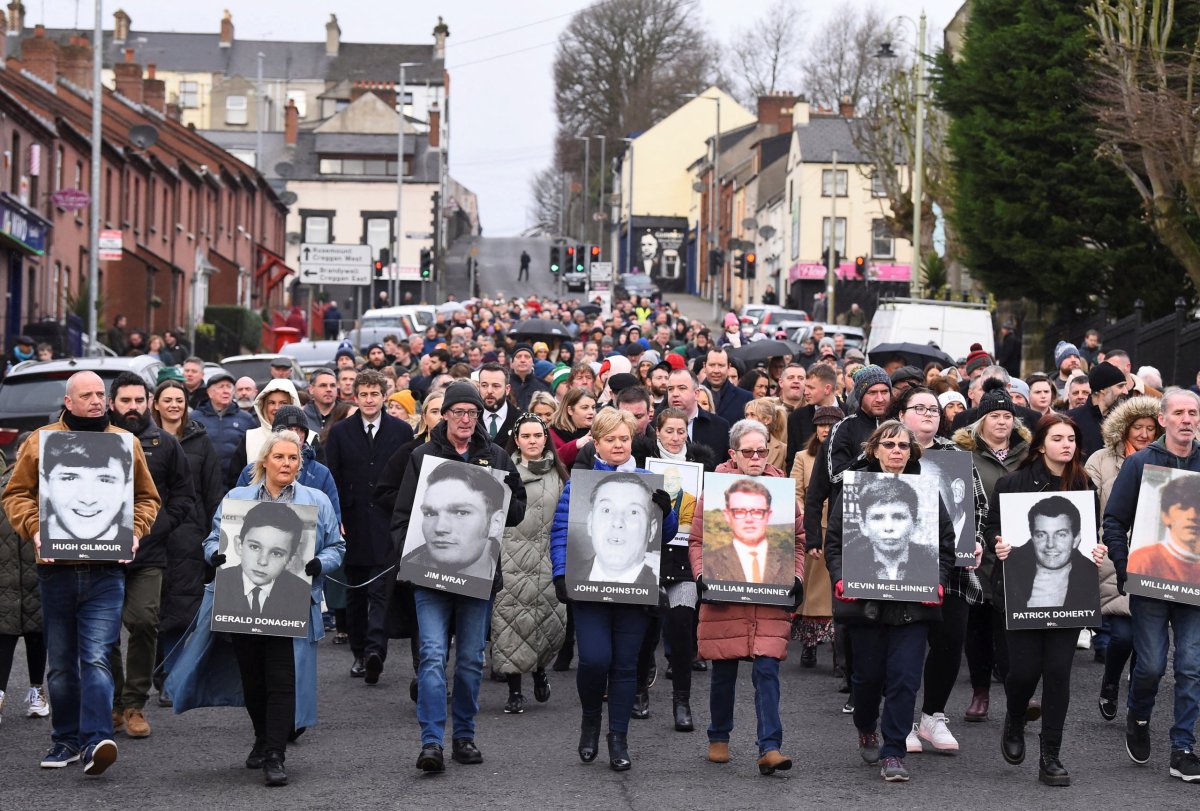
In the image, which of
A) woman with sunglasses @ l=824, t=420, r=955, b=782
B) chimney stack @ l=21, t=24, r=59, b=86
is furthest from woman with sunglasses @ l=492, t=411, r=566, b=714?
chimney stack @ l=21, t=24, r=59, b=86

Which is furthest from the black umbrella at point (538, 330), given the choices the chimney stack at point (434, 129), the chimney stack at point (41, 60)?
the chimney stack at point (434, 129)

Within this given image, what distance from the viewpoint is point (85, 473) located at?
8922mm

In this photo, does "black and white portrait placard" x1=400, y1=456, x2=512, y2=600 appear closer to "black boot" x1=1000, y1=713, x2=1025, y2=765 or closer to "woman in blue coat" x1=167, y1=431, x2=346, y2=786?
"woman in blue coat" x1=167, y1=431, x2=346, y2=786

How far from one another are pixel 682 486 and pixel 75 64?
164 feet

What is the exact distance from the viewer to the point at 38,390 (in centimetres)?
2078

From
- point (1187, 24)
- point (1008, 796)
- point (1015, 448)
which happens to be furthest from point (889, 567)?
point (1187, 24)

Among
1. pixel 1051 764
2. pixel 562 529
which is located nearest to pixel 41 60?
pixel 562 529

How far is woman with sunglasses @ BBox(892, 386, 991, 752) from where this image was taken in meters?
9.47

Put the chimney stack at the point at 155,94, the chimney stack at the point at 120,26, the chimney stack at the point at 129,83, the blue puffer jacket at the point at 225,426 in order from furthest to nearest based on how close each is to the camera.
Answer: the chimney stack at the point at 120,26 < the chimney stack at the point at 155,94 < the chimney stack at the point at 129,83 < the blue puffer jacket at the point at 225,426

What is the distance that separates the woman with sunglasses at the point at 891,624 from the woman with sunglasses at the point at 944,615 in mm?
326

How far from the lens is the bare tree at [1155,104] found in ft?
91.8

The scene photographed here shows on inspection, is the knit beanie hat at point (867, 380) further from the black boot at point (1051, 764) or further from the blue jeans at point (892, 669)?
the black boot at point (1051, 764)

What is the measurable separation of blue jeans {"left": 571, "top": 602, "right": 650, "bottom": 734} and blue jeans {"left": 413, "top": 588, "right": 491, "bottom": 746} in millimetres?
518

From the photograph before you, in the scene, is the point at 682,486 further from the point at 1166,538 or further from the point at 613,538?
the point at 1166,538
